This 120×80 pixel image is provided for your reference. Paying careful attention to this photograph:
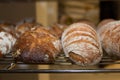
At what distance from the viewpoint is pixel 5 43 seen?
0.73m

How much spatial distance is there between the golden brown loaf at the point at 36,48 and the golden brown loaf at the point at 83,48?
0.14ft

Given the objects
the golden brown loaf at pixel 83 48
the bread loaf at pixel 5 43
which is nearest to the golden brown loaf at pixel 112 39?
the golden brown loaf at pixel 83 48

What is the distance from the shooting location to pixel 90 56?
2.16 feet

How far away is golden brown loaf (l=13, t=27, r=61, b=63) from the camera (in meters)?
0.67

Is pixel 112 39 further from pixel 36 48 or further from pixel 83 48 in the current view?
pixel 36 48

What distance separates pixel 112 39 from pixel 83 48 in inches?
4.6

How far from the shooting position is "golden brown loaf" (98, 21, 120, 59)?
27.8 inches

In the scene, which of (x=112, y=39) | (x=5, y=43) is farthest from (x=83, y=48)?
(x=5, y=43)

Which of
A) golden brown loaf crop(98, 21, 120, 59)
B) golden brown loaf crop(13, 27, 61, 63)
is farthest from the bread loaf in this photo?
golden brown loaf crop(98, 21, 120, 59)

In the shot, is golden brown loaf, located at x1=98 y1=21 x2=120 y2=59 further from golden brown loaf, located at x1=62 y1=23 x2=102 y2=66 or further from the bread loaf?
the bread loaf

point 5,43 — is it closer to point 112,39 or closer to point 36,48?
point 36,48

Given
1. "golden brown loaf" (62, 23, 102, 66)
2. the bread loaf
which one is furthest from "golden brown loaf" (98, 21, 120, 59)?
the bread loaf

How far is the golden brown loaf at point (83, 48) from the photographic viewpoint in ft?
2.16

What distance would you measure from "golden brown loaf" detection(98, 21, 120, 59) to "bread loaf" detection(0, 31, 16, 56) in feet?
0.95
